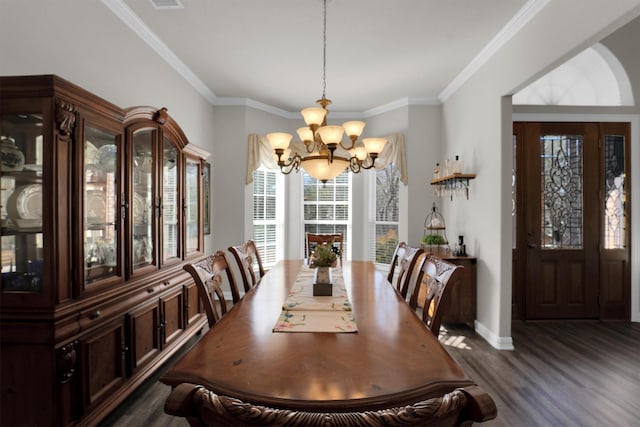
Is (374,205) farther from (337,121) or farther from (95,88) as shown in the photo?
(95,88)

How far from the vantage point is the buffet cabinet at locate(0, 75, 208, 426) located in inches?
66.5

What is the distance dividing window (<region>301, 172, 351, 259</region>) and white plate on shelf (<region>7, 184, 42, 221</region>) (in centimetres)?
407

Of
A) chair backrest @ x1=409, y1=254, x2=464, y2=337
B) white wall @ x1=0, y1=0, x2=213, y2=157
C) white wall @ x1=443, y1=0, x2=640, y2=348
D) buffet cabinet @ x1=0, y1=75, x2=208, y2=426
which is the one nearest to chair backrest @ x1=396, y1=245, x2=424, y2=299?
chair backrest @ x1=409, y1=254, x2=464, y2=337

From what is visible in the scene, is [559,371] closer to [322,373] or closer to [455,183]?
[455,183]

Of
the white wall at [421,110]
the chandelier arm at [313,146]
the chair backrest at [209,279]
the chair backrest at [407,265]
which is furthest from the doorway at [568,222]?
the chair backrest at [209,279]

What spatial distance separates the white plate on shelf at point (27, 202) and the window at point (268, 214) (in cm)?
339

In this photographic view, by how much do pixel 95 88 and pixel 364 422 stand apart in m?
2.84

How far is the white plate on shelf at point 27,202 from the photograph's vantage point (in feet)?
5.66

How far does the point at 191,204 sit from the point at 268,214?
1916mm

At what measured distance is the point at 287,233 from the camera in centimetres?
554

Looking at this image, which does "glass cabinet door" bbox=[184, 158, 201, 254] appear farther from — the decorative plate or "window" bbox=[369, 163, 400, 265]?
"window" bbox=[369, 163, 400, 265]

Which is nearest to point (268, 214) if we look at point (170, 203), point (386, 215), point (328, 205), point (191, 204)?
point (328, 205)

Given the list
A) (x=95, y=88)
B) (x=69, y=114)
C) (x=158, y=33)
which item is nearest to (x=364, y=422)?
(x=69, y=114)

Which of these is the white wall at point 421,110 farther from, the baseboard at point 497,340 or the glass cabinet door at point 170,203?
the glass cabinet door at point 170,203
